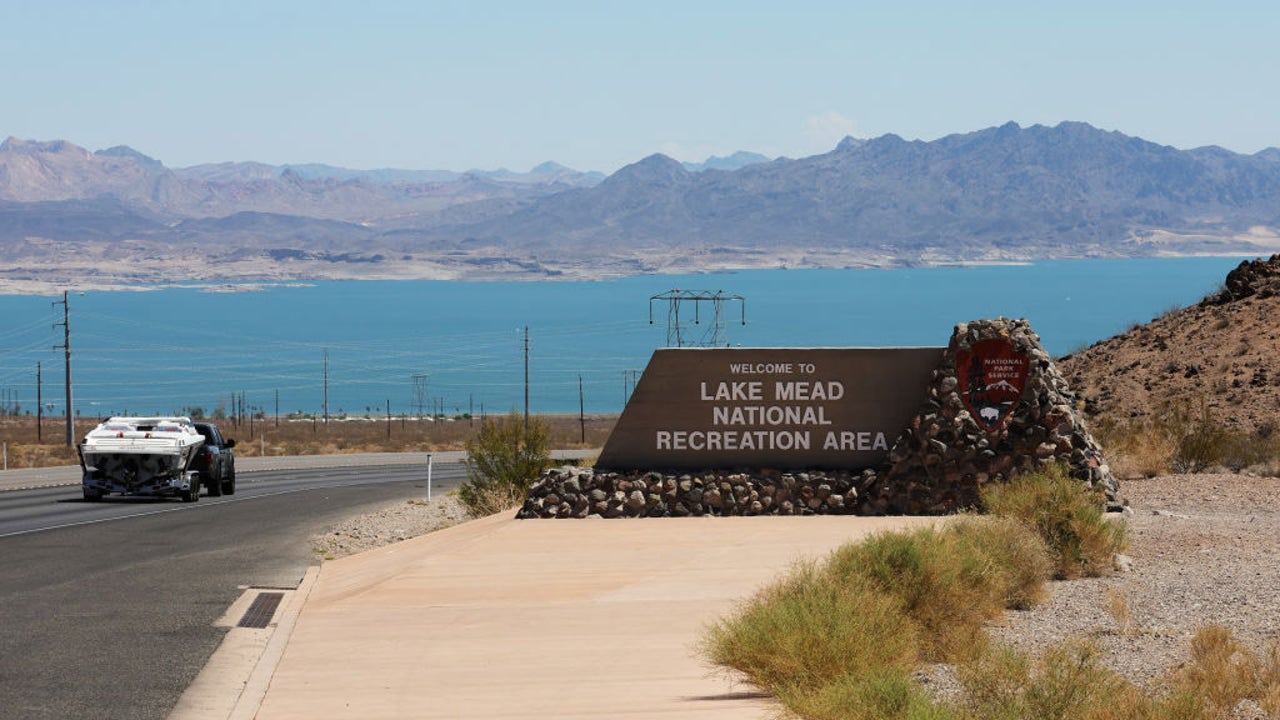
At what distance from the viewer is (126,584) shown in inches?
764

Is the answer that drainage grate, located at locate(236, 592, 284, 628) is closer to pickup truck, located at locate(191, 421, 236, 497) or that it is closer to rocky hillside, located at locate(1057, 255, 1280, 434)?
pickup truck, located at locate(191, 421, 236, 497)

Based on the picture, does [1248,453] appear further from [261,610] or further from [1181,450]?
[261,610]

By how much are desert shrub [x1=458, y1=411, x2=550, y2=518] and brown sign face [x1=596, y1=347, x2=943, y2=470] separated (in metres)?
6.57

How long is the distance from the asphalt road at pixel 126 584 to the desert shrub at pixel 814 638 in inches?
167

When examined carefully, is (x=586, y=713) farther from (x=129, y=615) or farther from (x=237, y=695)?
(x=129, y=615)

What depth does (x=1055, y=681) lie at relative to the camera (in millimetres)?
9445

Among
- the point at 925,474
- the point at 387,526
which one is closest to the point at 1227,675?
the point at 925,474

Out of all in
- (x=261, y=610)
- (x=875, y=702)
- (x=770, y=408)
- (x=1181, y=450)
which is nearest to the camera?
(x=875, y=702)

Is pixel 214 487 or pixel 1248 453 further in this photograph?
pixel 214 487

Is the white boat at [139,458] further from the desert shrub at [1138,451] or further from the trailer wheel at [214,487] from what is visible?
the desert shrub at [1138,451]

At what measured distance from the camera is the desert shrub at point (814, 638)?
11.1 m

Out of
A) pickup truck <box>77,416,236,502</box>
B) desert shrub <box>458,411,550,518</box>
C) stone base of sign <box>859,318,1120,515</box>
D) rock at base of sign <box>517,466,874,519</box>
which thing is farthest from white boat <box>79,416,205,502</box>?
stone base of sign <box>859,318,1120,515</box>

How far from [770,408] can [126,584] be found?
8890 mm

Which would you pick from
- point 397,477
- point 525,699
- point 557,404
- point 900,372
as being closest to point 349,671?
point 525,699
